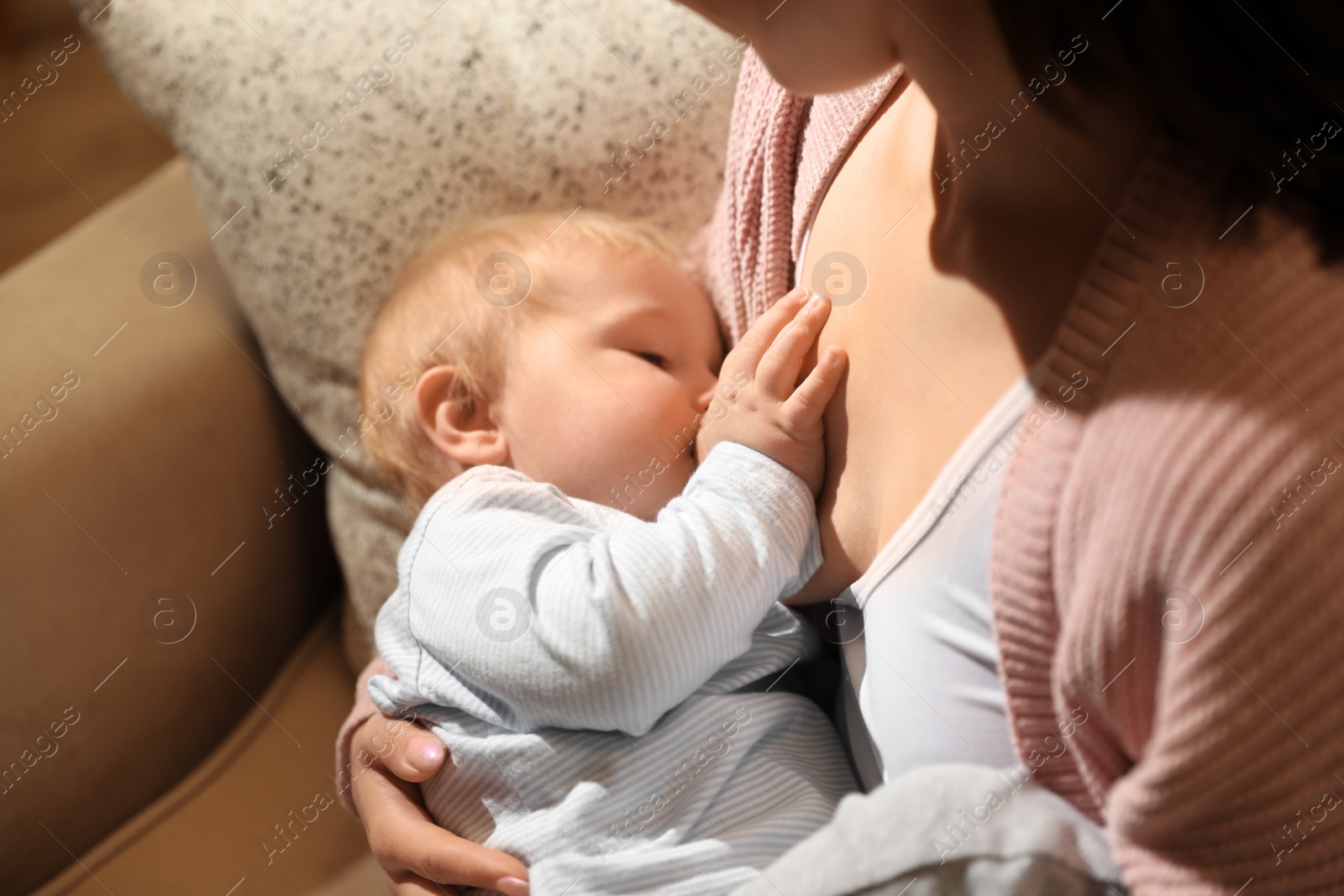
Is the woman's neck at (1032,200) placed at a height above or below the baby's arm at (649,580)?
above

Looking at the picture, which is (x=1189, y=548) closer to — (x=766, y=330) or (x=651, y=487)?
(x=766, y=330)

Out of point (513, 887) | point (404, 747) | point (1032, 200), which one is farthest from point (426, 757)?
point (1032, 200)

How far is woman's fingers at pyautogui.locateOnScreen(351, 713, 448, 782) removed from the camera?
0.75 m

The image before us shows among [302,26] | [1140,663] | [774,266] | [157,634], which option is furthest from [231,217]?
[1140,663]

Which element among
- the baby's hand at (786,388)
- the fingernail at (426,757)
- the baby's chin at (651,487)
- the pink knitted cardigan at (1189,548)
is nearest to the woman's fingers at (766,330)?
the baby's hand at (786,388)

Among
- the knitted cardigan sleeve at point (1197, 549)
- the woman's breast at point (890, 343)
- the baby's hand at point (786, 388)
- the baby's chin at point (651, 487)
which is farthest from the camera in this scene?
the baby's chin at point (651, 487)

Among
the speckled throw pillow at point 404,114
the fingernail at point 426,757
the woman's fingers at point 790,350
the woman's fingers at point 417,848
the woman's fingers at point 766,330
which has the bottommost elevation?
the woman's fingers at point 417,848

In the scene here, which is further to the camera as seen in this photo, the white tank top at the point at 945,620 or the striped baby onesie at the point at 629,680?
the striped baby onesie at the point at 629,680

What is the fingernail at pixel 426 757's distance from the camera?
0.75m

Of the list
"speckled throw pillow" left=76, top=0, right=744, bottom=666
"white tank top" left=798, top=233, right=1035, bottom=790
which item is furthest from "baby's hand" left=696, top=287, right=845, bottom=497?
"speckled throw pillow" left=76, top=0, right=744, bottom=666

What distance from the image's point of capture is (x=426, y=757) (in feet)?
2.46

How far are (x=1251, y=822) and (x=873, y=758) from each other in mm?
247

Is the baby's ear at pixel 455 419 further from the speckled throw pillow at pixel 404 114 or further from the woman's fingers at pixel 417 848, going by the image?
the woman's fingers at pixel 417 848

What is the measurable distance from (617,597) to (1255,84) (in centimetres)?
A: 47
